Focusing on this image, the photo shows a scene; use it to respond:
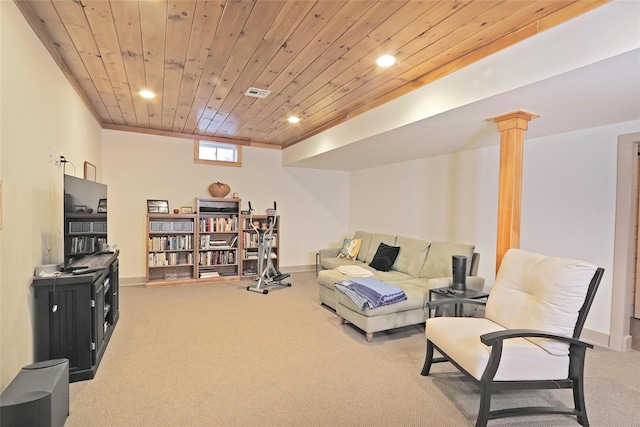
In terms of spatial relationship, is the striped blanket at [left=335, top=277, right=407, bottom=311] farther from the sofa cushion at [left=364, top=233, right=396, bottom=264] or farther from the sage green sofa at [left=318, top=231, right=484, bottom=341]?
the sofa cushion at [left=364, top=233, right=396, bottom=264]

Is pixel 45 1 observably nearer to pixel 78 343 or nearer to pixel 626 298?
pixel 78 343

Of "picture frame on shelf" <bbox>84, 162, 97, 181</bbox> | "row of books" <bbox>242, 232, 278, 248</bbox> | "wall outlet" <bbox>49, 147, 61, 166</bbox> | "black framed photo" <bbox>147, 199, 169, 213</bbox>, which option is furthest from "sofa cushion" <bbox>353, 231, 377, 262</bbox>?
"wall outlet" <bbox>49, 147, 61, 166</bbox>

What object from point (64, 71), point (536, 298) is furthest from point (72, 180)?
point (536, 298)

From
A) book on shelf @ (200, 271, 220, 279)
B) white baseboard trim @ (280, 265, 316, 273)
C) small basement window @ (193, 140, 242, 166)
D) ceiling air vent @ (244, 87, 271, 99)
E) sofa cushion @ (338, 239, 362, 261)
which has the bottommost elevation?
white baseboard trim @ (280, 265, 316, 273)

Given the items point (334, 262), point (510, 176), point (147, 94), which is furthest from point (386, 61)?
point (334, 262)

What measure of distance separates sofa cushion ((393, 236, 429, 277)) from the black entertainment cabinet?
363 centimetres

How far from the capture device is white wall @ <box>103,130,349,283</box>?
17.5 ft

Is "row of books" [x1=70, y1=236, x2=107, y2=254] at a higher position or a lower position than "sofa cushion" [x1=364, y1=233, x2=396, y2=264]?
higher

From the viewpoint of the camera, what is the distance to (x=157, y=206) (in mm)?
5434

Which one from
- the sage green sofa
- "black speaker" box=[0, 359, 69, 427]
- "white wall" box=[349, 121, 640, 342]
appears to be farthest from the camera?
the sage green sofa

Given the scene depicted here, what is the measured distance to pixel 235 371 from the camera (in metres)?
2.66

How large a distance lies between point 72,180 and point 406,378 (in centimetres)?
306

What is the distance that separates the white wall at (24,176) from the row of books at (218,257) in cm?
293

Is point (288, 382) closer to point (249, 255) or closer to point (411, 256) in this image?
point (411, 256)
